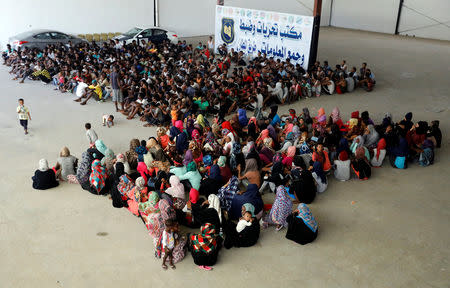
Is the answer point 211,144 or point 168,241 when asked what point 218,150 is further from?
point 168,241

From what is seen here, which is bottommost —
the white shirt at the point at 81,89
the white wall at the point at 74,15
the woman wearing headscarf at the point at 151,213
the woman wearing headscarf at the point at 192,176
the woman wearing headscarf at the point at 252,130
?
the woman wearing headscarf at the point at 151,213

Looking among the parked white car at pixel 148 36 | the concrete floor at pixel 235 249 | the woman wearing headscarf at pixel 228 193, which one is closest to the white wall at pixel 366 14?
the parked white car at pixel 148 36

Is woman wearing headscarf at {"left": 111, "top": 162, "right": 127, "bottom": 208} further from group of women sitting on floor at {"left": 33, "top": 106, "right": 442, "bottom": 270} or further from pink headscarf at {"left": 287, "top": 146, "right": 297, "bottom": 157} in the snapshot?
pink headscarf at {"left": 287, "top": 146, "right": 297, "bottom": 157}

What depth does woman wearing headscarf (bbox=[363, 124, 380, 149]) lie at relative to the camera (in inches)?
338

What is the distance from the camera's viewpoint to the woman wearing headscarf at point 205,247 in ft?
17.3

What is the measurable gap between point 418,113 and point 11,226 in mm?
10626

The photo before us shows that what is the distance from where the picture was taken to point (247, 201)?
243 inches

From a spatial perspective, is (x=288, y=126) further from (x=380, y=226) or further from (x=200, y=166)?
(x=380, y=226)

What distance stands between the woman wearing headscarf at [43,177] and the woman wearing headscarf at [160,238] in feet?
8.15

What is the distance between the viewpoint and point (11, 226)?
→ 6.04 metres

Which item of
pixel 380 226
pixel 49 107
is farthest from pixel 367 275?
pixel 49 107

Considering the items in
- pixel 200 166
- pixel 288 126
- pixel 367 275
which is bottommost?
pixel 367 275

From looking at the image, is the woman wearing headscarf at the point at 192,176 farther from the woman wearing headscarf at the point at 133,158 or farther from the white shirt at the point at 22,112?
the white shirt at the point at 22,112

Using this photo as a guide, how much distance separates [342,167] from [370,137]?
5.03ft
